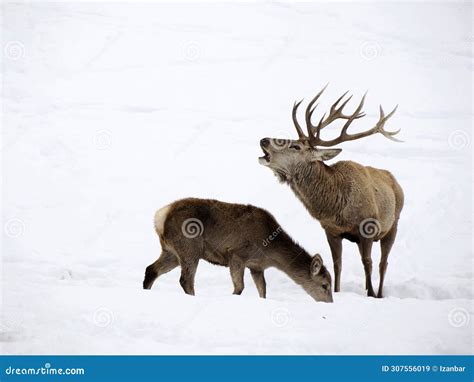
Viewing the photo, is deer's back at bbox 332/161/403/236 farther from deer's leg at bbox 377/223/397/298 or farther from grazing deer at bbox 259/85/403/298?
deer's leg at bbox 377/223/397/298

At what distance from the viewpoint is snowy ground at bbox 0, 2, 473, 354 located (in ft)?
23.6

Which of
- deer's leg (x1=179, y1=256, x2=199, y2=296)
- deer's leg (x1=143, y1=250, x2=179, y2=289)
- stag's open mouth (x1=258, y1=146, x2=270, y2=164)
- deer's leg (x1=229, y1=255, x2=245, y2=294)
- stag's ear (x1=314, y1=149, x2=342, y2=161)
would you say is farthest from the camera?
stag's ear (x1=314, y1=149, x2=342, y2=161)

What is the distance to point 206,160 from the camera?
17.4 meters

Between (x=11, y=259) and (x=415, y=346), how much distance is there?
263 inches

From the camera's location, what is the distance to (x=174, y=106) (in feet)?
70.5

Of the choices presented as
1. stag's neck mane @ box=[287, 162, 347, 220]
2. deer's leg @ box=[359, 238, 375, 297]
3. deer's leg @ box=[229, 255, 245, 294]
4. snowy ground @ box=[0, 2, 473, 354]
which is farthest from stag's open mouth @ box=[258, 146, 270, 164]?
snowy ground @ box=[0, 2, 473, 354]

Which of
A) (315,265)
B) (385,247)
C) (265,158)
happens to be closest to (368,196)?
(385,247)

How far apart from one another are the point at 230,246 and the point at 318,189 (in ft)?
5.72

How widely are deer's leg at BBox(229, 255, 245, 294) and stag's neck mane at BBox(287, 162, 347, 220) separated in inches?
62.7

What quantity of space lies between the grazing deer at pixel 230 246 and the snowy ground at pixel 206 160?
0.47 metres

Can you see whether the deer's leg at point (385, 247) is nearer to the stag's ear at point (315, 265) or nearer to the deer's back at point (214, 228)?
the stag's ear at point (315, 265)

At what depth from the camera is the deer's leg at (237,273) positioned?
30.9ft

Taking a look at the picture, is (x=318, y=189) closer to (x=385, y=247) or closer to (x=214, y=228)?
(x=385, y=247)

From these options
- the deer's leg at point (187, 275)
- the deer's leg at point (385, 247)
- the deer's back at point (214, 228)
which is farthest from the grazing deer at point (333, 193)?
the deer's leg at point (187, 275)
